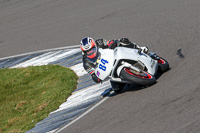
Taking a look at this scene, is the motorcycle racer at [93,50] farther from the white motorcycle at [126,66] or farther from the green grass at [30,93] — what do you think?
the green grass at [30,93]

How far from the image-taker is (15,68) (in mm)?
13805

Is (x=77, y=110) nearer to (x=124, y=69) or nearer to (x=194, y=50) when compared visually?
(x=124, y=69)

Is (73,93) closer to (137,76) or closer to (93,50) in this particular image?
(93,50)

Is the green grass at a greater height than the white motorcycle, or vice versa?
the white motorcycle

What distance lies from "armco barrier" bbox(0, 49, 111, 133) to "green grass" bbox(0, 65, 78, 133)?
0.27 m

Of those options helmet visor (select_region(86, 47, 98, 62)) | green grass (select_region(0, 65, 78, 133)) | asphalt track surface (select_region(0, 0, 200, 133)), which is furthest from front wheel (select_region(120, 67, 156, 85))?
green grass (select_region(0, 65, 78, 133))

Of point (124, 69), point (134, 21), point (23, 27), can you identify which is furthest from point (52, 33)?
point (124, 69)

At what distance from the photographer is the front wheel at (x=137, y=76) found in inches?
325

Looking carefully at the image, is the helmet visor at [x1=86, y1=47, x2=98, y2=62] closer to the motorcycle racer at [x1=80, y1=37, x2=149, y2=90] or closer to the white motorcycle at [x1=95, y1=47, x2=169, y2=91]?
the motorcycle racer at [x1=80, y1=37, x2=149, y2=90]

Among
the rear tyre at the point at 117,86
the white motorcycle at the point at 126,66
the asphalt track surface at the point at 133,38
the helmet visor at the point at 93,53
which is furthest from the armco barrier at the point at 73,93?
the helmet visor at the point at 93,53

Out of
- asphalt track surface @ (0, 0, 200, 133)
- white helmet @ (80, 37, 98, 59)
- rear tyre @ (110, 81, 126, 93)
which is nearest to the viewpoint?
asphalt track surface @ (0, 0, 200, 133)

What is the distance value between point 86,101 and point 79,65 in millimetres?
3024

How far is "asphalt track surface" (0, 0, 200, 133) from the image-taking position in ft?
23.4

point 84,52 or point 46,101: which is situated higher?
point 84,52
